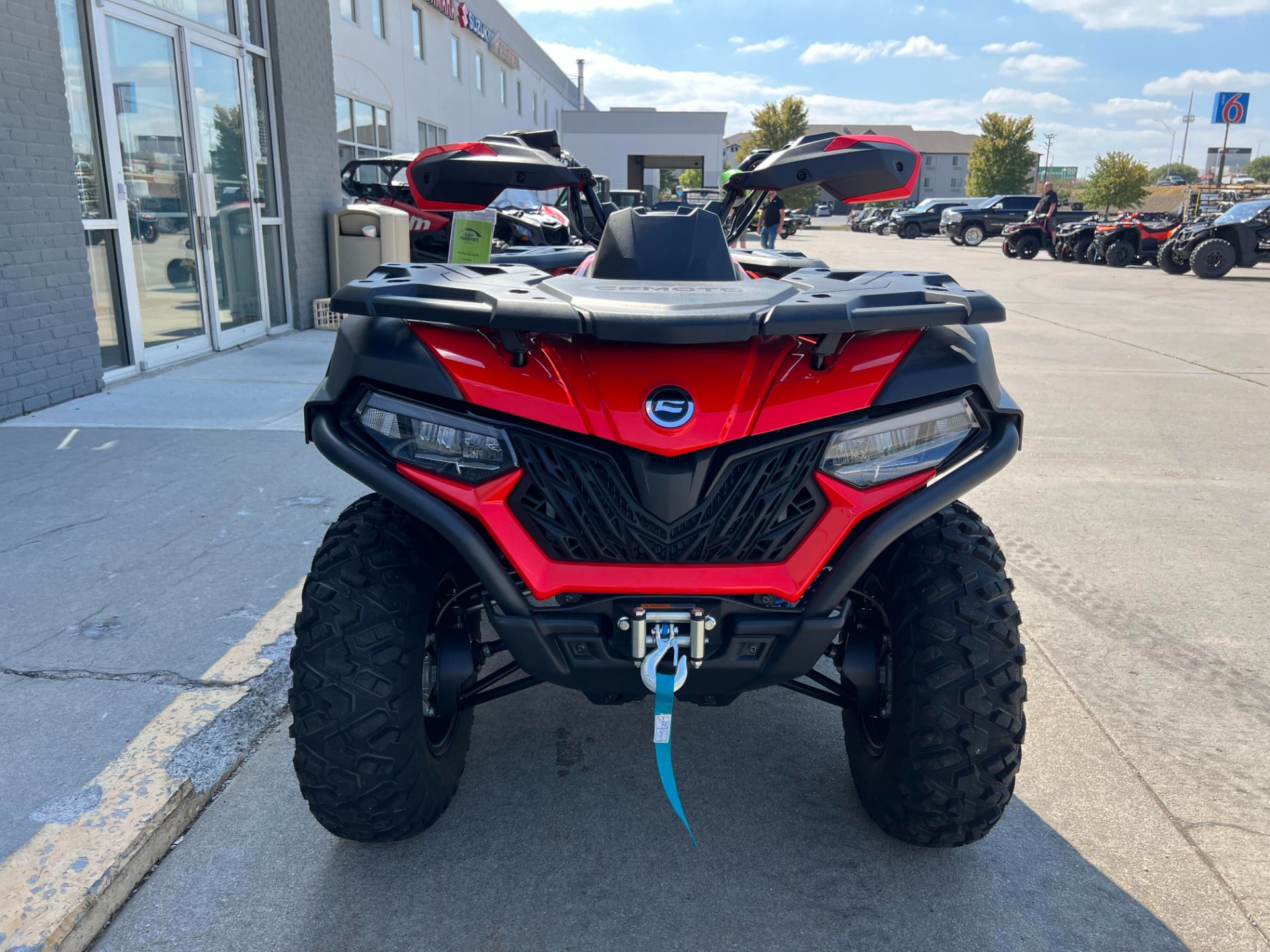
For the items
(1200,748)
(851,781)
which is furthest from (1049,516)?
(851,781)

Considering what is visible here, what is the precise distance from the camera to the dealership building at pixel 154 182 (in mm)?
5711

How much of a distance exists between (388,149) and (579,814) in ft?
62.4

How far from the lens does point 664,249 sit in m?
2.37

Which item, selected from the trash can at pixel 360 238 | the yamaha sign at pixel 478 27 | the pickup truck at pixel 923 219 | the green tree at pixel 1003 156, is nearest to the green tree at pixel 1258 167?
the green tree at pixel 1003 156

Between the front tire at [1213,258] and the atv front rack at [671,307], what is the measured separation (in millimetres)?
20997

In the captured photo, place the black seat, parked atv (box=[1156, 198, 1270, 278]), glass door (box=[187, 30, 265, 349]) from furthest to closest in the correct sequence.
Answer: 1. parked atv (box=[1156, 198, 1270, 278])
2. glass door (box=[187, 30, 265, 349])
3. the black seat

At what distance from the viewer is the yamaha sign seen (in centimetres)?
2241

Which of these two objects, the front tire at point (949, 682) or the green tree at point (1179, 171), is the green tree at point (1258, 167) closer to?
the green tree at point (1179, 171)

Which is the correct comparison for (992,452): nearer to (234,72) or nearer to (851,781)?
(851,781)

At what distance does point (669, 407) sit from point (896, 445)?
18.1 inches

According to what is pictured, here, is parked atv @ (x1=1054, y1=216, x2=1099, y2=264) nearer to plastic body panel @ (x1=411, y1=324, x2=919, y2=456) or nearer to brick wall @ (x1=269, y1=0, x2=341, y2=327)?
brick wall @ (x1=269, y1=0, x2=341, y2=327)

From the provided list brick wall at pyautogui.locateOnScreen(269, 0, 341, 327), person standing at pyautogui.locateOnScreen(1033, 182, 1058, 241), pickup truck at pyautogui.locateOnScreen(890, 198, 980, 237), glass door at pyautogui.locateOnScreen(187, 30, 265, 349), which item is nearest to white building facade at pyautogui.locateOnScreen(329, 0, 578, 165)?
brick wall at pyautogui.locateOnScreen(269, 0, 341, 327)

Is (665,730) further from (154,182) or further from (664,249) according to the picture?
(154,182)

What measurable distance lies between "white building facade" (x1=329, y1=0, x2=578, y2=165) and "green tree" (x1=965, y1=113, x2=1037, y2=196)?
4340 cm
